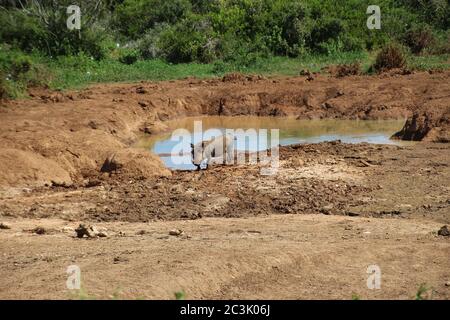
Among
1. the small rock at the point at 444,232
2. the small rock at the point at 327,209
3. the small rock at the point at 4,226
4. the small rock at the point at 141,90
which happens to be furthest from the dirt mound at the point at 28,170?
the small rock at the point at 141,90

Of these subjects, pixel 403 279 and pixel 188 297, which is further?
pixel 403 279

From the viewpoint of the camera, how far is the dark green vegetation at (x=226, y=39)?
2466 centimetres

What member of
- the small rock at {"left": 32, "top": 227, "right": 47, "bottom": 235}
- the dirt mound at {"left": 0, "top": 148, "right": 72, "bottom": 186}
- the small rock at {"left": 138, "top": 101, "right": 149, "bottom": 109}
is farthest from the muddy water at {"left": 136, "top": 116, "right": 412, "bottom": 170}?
the small rock at {"left": 32, "top": 227, "right": 47, "bottom": 235}

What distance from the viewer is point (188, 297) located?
21.1ft

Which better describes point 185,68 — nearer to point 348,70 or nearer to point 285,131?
point 348,70

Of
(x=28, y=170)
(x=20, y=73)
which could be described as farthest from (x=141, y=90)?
(x=28, y=170)

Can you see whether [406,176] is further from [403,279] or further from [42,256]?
[42,256]

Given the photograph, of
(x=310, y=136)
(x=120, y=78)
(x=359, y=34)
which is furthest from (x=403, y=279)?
(x=359, y=34)

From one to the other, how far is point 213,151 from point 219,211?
10.4 feet

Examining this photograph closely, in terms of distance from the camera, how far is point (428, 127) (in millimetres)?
15789

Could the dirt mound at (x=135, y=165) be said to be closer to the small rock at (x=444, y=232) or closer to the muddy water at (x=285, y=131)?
the muddy water at (x=285, y=131)

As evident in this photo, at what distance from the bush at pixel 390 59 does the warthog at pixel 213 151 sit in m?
10.2

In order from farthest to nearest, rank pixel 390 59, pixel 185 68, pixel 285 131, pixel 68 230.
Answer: pixel 185 68, pixel 390 59, pixel 285 131, pixel 68 230

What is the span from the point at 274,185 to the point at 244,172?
3.02 feet
